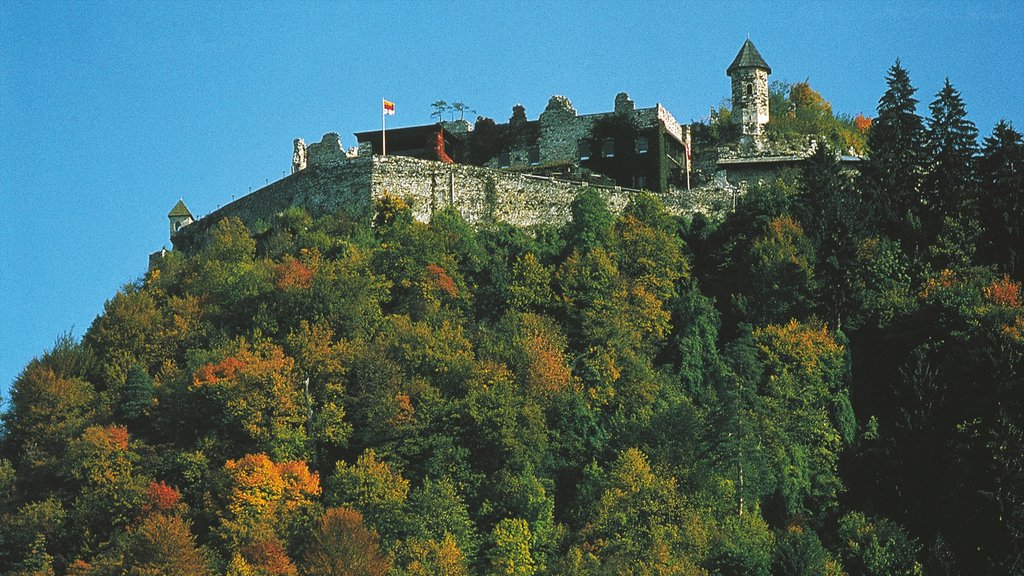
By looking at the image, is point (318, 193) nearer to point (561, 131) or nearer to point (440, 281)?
point (440, 281)

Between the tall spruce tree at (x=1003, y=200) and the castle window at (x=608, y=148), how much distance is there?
15232 mm

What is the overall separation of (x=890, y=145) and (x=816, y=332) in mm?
11916

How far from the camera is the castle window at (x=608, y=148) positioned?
2731 inches

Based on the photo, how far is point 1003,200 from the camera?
60.9m

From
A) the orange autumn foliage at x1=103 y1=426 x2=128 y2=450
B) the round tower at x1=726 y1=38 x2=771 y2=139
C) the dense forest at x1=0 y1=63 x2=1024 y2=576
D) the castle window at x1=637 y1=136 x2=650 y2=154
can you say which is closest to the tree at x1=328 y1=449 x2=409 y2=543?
the dense forest at x1=0 y1=63 x2=1024 y2=576

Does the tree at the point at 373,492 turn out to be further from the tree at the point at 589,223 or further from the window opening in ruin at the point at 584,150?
the window opening in ruin at the point at 584,150

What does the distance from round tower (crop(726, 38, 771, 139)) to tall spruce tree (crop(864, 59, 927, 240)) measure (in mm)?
6322

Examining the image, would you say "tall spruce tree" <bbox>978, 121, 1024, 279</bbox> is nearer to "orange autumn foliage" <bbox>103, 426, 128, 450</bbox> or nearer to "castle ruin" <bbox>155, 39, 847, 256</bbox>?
"castle ruin" <bbox>155, 39, 847, 256</bbox>

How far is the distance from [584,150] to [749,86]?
29.3ft

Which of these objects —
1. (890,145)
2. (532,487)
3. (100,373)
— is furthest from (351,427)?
(890,145)

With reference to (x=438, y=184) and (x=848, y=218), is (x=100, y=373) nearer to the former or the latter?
(x=438, y=184)

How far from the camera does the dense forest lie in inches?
1929

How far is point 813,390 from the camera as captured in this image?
54.8m

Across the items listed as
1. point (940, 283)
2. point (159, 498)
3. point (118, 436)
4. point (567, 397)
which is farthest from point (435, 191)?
point (940, 283)
